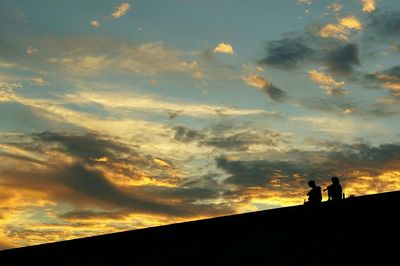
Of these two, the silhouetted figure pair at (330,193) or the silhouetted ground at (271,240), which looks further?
the silhouetted figure pair at (330,193)

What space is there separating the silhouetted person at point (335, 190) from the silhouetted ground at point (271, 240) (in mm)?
642

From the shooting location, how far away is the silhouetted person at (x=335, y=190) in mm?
13186

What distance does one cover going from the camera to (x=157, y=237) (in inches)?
573

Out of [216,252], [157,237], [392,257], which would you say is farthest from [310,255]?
[157,237]

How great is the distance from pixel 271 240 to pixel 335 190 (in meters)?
2.03

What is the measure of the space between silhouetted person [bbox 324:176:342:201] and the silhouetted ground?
0.64 metres

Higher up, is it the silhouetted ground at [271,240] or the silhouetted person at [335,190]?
the silhouetted person at [335,190]

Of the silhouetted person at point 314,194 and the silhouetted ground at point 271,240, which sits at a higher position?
the silhouetted person at point 314,194

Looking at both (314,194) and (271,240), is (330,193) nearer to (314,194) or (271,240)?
(314,194)

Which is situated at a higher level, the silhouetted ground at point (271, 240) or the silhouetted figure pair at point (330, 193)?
the silhouetted figure pair at point (330, 193)

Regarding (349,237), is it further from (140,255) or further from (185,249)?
(140,255)

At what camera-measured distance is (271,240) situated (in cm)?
1273

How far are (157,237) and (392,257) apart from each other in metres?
6.12

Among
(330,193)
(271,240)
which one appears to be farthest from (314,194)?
(271,240)
